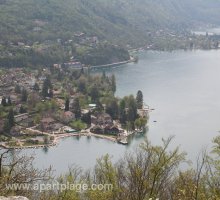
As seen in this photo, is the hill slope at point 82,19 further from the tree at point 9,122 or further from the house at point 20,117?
the tree at point 9,122

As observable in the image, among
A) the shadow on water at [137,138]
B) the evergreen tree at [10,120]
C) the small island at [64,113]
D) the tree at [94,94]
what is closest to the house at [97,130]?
the small island at [64,113]

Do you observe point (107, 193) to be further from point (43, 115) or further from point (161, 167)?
point (43, 115)

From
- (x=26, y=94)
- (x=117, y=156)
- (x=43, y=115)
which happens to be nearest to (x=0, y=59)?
(x=26, y=94)

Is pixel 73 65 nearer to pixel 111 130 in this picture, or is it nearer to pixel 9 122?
pixel 111 130

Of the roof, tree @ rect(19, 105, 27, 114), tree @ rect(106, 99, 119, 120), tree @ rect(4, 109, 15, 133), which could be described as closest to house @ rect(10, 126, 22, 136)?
tree @ rect(4, 109, 15, 133)

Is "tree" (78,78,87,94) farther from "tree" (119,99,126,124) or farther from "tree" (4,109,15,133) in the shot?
"tree" (4,109,15,133)
